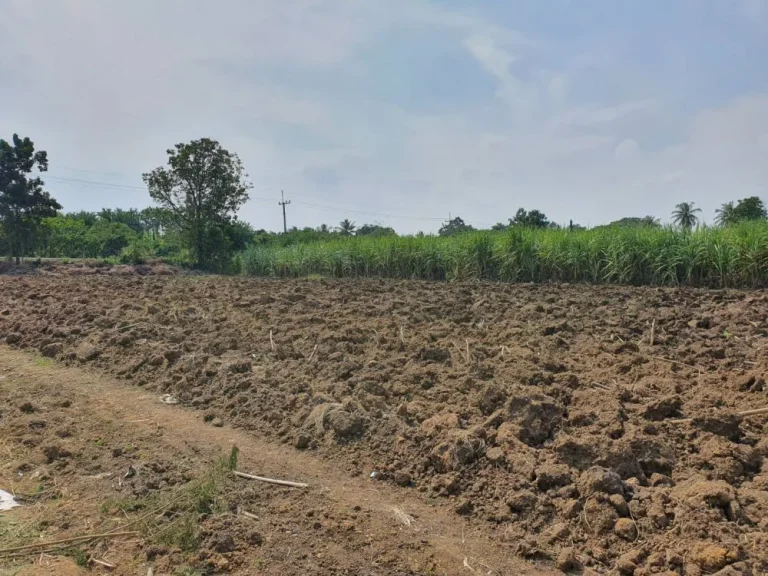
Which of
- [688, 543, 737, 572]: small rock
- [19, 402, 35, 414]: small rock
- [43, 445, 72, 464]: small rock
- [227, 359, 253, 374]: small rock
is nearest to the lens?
[688, 543, 737, 572]: small rock

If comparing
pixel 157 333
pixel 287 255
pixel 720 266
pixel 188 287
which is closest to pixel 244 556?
pixel 157 333

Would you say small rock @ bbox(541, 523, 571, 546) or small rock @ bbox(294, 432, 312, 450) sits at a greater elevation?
small rock @ bbox(294, 432, 312, 450)

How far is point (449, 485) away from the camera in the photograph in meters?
3.30

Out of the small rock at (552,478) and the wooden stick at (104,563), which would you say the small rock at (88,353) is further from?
the small rock at (552,478)

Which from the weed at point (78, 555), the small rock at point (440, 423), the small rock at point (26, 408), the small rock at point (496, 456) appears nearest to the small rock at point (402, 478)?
the small rock at point (440, 423)

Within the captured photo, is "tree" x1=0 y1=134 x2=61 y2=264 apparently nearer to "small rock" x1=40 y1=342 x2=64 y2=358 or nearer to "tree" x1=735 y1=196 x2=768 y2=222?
"small rock" x1=40 y1=342 x2=64 y2=358

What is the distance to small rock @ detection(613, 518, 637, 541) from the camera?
2.67 metres

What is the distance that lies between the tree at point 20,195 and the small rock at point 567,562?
80.5 feet

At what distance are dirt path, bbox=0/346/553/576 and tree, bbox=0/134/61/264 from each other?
21.2 m

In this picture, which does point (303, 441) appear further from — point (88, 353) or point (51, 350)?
point (51, 350)

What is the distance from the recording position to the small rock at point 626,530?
2.67 meters

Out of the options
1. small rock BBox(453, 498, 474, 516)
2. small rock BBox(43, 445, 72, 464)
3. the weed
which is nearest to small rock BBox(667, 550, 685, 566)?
small rock BBox(453, 498, 474, 516)

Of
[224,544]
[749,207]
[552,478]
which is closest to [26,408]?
[224,544]

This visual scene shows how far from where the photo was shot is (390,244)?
16.7 m
